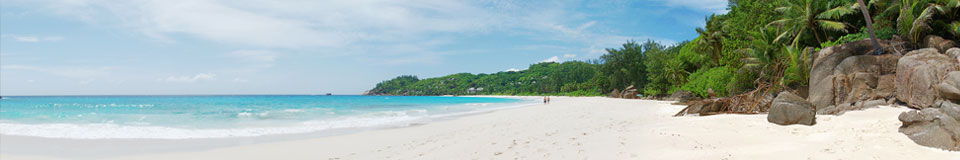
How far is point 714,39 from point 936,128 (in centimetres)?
3555

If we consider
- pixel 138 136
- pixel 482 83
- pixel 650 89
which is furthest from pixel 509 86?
pixel 138 136

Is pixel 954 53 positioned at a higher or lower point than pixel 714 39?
lower

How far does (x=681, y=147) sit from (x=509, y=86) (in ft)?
492

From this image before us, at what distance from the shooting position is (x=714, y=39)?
37.2 meters

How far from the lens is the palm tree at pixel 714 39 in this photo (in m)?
36.8

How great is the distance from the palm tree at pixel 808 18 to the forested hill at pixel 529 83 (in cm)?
6161

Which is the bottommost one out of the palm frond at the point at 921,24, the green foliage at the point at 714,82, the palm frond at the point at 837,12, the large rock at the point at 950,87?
the large rock at the point at 950,87

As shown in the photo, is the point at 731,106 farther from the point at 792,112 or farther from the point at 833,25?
the point at 833,25

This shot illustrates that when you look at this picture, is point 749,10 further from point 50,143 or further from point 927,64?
point 50,143

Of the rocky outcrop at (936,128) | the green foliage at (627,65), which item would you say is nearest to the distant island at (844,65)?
the rocky outcrop at (936,128)

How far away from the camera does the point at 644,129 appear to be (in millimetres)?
8633

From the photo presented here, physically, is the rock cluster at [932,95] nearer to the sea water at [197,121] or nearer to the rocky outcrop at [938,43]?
the rocky outcrop at [938,43]

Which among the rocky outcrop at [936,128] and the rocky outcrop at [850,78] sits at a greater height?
the rocky outcrop at [850,78]

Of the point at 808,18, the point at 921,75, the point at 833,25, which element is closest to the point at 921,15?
the point at 921,75
